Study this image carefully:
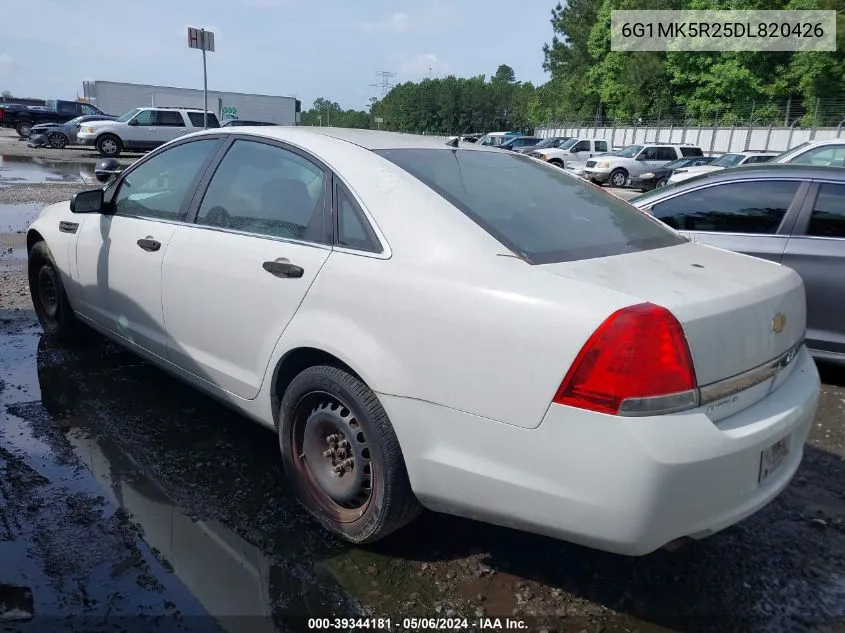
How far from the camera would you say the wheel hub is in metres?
2.57

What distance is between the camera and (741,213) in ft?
16.0

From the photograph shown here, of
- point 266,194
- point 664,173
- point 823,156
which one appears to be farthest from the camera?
point 664,173

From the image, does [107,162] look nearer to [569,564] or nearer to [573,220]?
[573,220]

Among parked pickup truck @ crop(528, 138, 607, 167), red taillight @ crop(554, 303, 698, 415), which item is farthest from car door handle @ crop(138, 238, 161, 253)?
parked pickup truck @ crop(528, 138, 607, 167)

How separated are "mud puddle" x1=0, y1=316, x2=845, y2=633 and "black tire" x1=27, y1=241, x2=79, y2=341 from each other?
4.26 ft

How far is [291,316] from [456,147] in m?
1.23

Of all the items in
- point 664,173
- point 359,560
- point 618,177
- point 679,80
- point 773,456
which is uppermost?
point 679,80

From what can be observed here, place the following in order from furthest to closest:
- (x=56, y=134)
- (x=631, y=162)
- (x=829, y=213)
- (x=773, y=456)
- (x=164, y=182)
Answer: (x=56, y=134) → (x=631, y=162) → (x=829, y=213) → (x=164, y=182) → (x=773, y=456)

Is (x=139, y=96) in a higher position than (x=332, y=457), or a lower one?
higher

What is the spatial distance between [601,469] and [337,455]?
1170 millimetres

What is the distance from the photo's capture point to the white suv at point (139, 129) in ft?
79.6

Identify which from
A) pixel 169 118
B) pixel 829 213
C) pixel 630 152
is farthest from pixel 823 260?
pixel 169 118

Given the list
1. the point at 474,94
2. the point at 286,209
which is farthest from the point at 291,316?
the point at 474,94

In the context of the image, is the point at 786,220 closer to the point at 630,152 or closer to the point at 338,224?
the point at 338,224
